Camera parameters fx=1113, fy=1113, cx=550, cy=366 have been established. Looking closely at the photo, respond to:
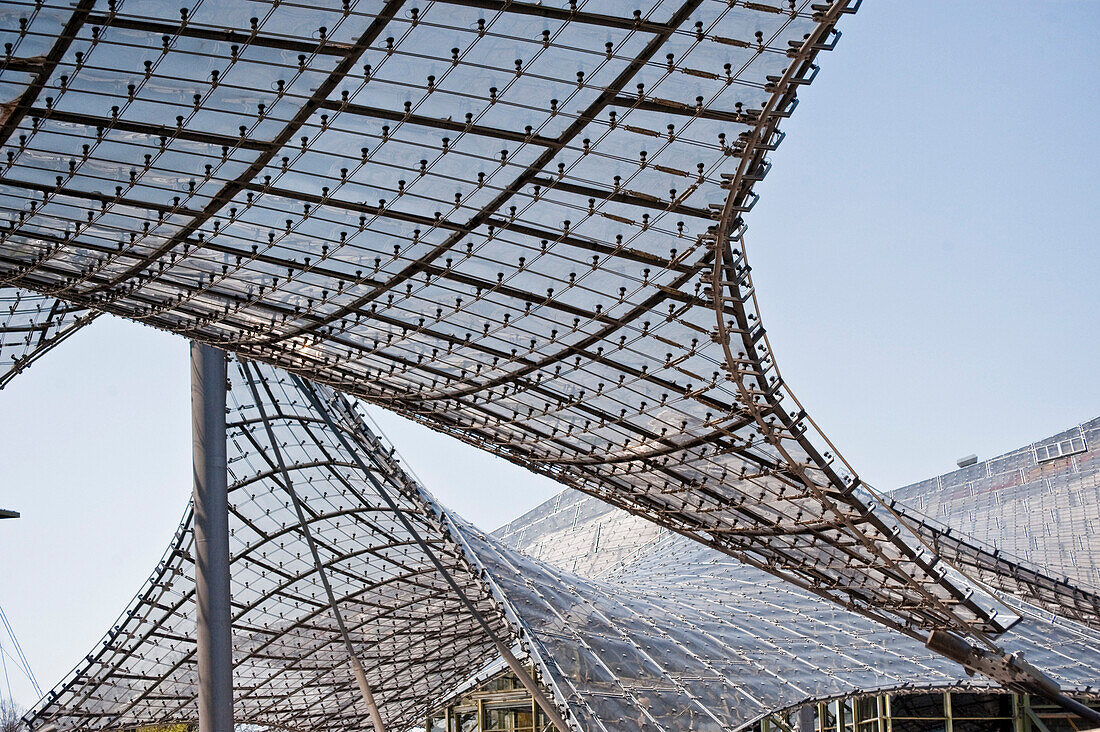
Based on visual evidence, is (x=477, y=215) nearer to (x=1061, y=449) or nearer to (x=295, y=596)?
(x=295, y=596)

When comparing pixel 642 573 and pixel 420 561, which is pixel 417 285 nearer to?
pixel 420 561

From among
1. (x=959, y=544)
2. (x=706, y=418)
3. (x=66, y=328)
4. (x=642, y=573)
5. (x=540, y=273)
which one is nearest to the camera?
(x=540, y=273)

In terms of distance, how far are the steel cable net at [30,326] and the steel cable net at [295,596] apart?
6.18 meters

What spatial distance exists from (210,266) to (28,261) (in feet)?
14.2

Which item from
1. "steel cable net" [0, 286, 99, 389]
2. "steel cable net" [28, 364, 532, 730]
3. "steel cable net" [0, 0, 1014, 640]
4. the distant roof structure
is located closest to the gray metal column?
the distant roof structure

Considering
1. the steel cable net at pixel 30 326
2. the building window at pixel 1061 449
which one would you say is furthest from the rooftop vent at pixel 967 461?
the steel cable net at pixel 30 326

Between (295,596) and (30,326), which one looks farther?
(295,596)

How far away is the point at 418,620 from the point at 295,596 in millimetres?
7468

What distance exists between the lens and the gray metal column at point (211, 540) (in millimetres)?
32656

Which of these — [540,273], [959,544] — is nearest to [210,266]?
[540,273]

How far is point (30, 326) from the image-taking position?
38.6m

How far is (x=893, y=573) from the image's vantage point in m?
33.5

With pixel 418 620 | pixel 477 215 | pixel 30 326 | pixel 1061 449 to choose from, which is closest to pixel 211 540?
pixel 30 326

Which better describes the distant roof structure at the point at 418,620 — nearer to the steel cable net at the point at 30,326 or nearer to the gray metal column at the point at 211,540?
the gray metal column at the point at 211,540
